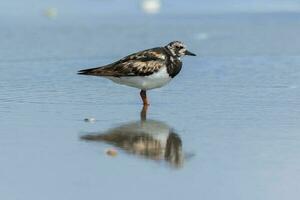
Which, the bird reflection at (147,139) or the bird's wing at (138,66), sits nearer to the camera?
the bird reflection at (147,139)

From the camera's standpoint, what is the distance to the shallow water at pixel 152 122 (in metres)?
6.41

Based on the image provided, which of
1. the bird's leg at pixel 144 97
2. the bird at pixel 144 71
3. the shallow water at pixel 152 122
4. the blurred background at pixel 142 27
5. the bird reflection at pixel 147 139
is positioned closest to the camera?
the shallow water at pixel 152 122

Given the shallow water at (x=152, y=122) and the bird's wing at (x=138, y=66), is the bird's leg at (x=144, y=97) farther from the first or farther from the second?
the bird's wing at (x=138, y=66)

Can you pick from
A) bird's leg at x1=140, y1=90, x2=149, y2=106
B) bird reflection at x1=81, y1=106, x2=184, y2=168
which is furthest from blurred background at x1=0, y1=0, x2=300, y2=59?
bird reflection at x1=81, y1=106, x2=184, y2=168

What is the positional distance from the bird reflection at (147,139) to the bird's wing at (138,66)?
144 centimetres

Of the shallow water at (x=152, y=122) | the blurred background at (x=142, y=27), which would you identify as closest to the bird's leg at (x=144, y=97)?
the shallow water at (x=152, y=122)

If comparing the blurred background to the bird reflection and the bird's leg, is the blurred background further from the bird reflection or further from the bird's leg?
the bird reflection

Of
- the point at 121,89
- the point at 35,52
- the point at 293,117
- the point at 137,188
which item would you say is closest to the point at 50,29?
the point at 35,52

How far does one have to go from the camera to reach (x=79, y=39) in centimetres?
1642

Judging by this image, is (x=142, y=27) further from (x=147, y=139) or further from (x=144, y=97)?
(x=147, y=139)

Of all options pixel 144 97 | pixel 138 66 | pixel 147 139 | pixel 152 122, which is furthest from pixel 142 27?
pixel 147 139

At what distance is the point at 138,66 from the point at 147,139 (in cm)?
259

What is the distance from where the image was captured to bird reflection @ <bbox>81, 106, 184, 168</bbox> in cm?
743

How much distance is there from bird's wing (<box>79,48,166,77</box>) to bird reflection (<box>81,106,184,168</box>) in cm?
144
